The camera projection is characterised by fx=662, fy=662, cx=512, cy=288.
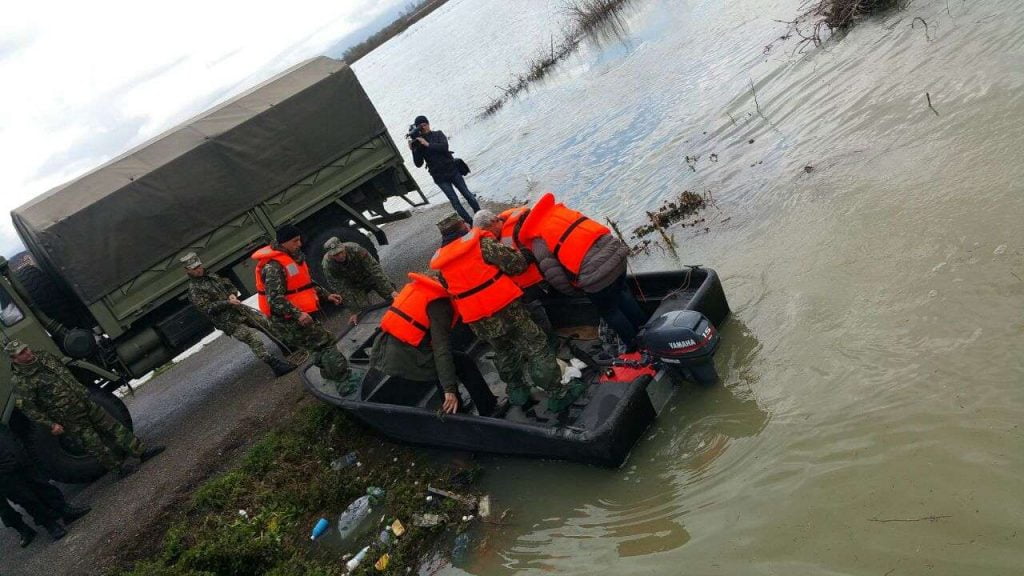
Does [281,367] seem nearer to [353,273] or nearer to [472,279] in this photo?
[353,273]

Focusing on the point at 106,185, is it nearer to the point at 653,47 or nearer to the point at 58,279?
the point at 58,279

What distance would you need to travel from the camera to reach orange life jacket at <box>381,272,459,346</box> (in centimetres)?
470

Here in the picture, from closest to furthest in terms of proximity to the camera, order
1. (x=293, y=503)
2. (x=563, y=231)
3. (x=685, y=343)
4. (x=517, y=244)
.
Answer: (x=685, y=343) < (x=563, y=231) < (x=517, y=244) < (x=293, y=503)

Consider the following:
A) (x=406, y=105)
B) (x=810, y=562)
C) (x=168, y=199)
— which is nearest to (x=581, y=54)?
(x=406, y=105)

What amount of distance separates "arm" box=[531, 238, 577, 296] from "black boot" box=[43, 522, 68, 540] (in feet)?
18.2

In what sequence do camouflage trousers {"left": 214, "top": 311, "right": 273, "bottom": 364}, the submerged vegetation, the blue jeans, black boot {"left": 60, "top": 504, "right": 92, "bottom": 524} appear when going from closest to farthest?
black boot {"left": 60, "top": 504, "right": 92, "bottom": 524}
camouflage trousers {"left": 214, "top": 311, "right": 273, "bottom": 364}
the blue jeans
the submerged vegetation

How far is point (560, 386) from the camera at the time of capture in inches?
187

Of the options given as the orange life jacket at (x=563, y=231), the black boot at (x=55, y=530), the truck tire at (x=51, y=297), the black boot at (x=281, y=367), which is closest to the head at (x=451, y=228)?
the orange life jacket at (x=563, y=231)

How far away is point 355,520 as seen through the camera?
5.26m

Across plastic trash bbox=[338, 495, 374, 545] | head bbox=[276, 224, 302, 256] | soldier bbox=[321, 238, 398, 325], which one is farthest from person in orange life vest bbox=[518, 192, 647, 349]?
head bbox=[276, 224, 302, 256]

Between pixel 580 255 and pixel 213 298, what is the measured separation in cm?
468

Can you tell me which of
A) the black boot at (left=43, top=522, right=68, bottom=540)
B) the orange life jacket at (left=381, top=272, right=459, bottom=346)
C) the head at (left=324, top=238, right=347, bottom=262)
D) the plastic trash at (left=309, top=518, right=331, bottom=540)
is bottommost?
the plastic trash at (left=309, top=518, right=331, bottom=540)

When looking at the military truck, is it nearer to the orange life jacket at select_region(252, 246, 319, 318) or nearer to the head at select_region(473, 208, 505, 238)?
the orange life jacket at select_region(252, 246, 319, 318)

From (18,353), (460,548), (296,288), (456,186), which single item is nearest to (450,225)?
(460,548)
